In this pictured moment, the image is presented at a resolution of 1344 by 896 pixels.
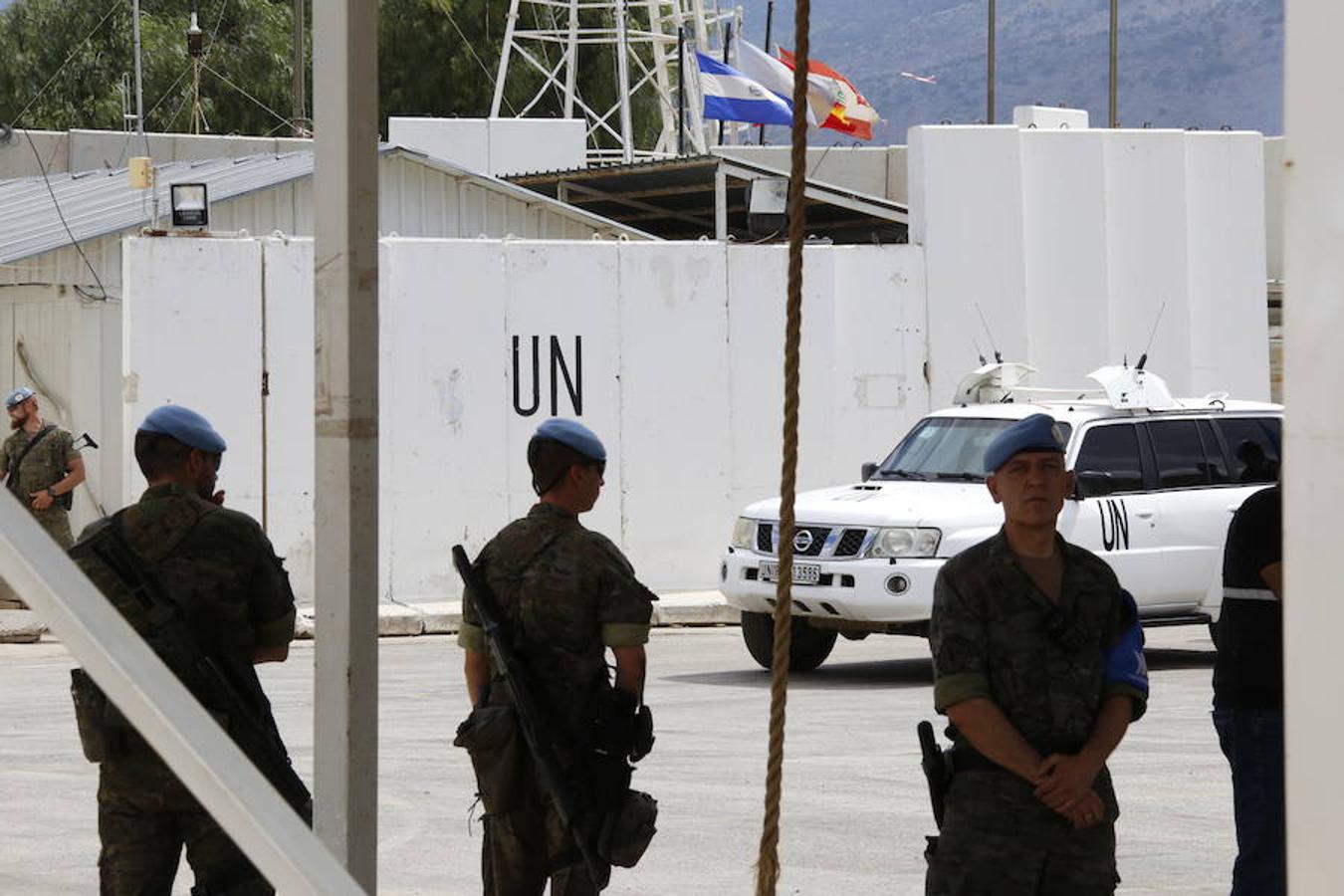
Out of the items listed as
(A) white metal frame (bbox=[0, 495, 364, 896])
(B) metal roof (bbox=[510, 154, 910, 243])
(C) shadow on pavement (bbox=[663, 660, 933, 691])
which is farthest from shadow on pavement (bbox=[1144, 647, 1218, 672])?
(A) white metal frame (bbox=[0, 495, 364, 896])

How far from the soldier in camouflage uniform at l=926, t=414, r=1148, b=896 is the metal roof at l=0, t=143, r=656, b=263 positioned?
16.0 m

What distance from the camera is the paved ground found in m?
8.48

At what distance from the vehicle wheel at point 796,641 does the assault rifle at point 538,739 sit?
9260 millimetres

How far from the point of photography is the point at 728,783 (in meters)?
10.6

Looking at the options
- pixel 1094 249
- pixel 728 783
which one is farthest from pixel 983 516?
pixel 1094 249

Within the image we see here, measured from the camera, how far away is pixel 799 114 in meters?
3.98

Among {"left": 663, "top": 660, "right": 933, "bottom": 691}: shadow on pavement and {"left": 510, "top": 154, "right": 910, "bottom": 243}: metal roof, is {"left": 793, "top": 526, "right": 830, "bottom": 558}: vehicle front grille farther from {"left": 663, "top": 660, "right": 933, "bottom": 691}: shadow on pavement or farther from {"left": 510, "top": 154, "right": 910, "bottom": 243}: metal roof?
{"left": 510, "top": 154, "right": 910, "bottom": 243}: metal roof

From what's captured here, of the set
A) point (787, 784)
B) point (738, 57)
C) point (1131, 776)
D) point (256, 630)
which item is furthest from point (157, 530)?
point (738, 57)

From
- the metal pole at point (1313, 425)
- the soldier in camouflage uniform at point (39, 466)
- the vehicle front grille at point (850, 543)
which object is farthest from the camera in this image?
the soldier in camouflage uniform at point (39, 466)

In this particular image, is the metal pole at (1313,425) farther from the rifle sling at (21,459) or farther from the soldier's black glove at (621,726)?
the rifle sling at (21,459)

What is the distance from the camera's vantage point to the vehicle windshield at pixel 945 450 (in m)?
15.1

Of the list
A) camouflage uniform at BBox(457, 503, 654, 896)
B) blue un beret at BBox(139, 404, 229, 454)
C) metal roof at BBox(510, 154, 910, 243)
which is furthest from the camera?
metal roof at BBox(510, 154, 910, 243)

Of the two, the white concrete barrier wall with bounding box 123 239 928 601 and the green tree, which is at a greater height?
the green tree

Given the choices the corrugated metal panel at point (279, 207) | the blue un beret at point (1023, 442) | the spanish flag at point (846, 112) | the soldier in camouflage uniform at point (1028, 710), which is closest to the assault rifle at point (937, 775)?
the soldier in camouflage uniform at point (1028, 710)
